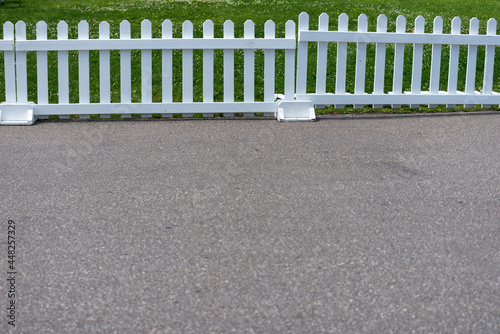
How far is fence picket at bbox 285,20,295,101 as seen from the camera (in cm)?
883

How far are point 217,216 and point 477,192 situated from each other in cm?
201

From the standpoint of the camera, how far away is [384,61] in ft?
29.9

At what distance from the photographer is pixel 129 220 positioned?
5.12 m

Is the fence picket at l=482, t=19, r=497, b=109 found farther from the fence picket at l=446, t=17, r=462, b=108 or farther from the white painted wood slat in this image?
the white painted wood slat

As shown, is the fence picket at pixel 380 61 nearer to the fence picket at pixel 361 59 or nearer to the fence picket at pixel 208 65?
the fence picket at pixel 361 59

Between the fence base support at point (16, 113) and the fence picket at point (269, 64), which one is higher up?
the fence picket at point (269, 64)

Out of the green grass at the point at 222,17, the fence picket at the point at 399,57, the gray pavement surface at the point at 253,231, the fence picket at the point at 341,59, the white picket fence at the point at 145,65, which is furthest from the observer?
the green grass at the point at 222,17

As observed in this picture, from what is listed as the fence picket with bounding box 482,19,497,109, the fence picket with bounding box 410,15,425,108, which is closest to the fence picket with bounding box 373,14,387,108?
the fence picket with bounding box 410,15,425,108

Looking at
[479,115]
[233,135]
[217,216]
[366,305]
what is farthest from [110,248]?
[479,115]

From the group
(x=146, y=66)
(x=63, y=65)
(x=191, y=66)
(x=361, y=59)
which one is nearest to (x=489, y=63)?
(x=361, y=59)

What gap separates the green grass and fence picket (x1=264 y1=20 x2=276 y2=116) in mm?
1051

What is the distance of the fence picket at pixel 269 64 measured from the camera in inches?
346

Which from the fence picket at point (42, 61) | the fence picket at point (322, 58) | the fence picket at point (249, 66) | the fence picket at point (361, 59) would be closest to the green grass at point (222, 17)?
the fence picket at point (361, 59)

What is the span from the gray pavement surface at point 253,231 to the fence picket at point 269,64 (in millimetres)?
927
